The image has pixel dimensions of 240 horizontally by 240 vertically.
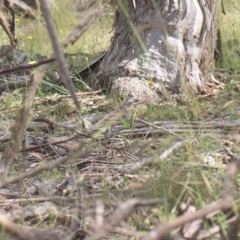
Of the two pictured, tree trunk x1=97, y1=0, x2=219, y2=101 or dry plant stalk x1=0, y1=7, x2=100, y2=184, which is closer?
dry plant stalk x1=0, y1=7, x2=100, y2=184

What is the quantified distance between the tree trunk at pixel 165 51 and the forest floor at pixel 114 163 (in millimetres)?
132

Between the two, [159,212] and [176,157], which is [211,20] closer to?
[176,157]

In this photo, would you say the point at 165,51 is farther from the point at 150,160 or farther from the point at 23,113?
the point at 23,113

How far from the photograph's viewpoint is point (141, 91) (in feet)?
12.3

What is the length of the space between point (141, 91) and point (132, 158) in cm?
114

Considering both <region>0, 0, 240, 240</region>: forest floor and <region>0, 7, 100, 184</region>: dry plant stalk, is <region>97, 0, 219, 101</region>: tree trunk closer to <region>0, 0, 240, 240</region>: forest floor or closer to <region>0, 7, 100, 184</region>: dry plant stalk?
<region>0, 0, 240, 240</region>: forest floor

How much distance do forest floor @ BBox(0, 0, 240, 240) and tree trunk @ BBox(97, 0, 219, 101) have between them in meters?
0.13

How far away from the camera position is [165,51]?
388 cm

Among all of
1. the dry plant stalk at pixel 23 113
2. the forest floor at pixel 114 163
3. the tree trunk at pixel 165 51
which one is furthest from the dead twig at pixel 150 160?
the tree trunk at pixel 165 51

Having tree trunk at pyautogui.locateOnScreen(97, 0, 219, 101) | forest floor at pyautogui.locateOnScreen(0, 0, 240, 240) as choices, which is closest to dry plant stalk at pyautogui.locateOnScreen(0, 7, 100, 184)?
forest floor at pyautogui.locateOnScreen(0, 0, 240, 240)

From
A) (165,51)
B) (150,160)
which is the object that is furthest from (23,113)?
(165,51)

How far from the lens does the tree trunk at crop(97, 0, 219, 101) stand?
3.82 metres

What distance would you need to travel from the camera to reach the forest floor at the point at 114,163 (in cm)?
171

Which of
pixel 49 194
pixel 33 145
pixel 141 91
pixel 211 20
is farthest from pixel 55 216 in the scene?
pixel 211 20
